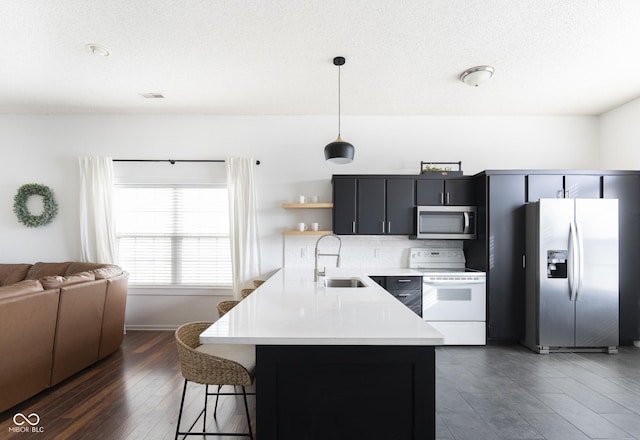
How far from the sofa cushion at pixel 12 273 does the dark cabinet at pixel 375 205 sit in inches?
151

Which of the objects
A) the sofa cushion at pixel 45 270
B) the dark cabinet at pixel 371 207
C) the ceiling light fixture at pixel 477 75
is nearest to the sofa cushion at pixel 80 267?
the sofa cushion at pixel 45 270

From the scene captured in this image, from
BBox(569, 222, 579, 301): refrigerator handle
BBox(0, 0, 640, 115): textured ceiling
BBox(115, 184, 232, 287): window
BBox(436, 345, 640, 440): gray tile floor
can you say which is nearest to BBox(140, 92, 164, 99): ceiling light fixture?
BBox(0, 0, 640, 115): textured ceiling

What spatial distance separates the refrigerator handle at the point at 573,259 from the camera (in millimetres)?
3402

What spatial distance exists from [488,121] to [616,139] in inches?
59.5

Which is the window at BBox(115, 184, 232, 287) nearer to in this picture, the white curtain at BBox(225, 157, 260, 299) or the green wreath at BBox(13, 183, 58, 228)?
the white curtain at BBox(225, 157, 260, 299)

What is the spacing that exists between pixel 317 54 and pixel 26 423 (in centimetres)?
347

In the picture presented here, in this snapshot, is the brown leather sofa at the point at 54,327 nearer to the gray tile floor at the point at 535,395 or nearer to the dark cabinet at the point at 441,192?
the gray tile floor at the point at 535,395

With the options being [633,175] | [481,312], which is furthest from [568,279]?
[633,175]

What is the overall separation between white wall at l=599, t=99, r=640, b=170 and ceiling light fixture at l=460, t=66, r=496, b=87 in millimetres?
2138

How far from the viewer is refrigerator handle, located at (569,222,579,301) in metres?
3.40

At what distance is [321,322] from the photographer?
1.55 meters

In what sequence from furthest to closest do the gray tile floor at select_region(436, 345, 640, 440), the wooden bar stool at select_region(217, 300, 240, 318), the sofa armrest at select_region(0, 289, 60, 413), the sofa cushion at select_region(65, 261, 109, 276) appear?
1. the sofa cushion at select_region(65, 261, 109, 276)
2. the wooden bar stool at select_region(217, 300, 240, 318)
3. the sofa armrest at select_region(0, 289, 60, 413)
4. the gray tile floor at select_region(436, 345, 640, 440)

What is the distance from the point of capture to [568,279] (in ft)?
11.3

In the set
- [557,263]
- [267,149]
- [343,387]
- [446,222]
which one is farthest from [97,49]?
[557,263]
